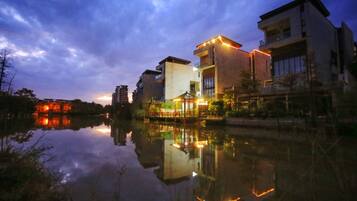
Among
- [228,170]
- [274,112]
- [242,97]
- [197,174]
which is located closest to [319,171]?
[228,170]

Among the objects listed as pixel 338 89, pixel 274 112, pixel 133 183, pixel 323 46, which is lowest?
pixel 133 183

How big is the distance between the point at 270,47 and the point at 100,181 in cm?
2357

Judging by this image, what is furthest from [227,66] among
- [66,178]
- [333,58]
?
[66,178]

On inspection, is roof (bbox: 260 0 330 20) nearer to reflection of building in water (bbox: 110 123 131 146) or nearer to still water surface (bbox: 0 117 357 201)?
still water surface (bbox: 0 117 357 201)

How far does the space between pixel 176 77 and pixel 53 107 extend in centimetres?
5384

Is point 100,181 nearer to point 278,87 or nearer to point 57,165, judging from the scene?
point 57,165

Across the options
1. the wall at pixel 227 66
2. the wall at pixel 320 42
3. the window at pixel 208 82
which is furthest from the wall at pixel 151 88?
the wall at pixel 320 42

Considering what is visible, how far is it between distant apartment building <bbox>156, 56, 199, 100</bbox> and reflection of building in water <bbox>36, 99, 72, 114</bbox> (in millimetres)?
46160

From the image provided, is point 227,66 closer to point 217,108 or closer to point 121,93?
point 217,108

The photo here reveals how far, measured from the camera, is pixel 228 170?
5480mm

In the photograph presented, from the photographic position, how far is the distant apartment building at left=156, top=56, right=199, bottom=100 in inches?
1747

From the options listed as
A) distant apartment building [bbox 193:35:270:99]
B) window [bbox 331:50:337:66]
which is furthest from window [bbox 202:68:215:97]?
window [bbox 331:50:337:66]

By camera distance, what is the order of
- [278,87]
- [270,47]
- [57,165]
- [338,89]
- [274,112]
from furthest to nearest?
1. [270,47]
2. [278,87]
3. [274,112]
4. [338,89]
5. [57,165]

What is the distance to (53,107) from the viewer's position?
7331cm
